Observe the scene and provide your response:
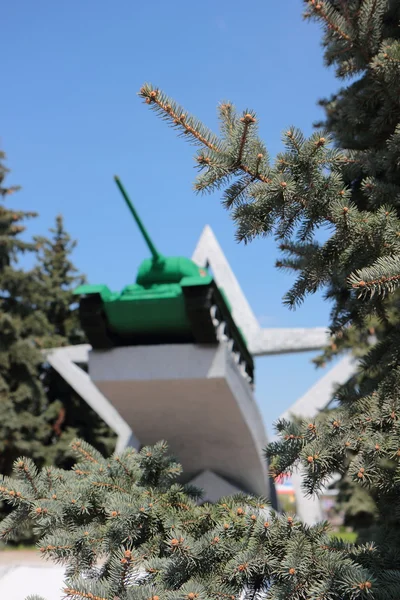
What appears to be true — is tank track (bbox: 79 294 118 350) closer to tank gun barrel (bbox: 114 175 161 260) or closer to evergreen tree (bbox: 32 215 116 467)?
tank gun barrel (bbox: 114 175 161 260)

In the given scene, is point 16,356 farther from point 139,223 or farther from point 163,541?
point 163,541

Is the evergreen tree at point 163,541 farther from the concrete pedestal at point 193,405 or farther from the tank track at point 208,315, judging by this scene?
the concrete pedestal at point 193,405

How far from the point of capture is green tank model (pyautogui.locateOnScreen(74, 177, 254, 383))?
6879mm

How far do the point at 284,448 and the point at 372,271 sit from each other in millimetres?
662

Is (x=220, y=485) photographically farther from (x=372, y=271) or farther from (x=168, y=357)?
(x=372, y=271)

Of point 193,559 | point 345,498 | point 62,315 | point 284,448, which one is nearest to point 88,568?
point 193,559

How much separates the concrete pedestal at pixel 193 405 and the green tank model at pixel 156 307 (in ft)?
0.79

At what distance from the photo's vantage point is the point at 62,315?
1452 centimetres

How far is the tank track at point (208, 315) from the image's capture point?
6789mm

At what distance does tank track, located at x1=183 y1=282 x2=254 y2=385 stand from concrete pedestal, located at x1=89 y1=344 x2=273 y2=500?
20 centimetres

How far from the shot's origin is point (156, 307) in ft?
23.2

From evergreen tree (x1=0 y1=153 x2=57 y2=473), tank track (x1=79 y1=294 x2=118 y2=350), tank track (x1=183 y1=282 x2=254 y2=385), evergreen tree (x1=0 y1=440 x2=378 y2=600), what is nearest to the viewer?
evergreen tree (x1=0 y1=440 x2=378 y2=600)

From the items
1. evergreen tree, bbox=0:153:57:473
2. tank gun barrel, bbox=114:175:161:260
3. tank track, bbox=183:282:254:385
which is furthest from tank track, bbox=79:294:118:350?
evergreen tree, bbox=0:153:57:473

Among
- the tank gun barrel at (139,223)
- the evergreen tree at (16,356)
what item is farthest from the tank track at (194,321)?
the evergreen tree at (16,356)
